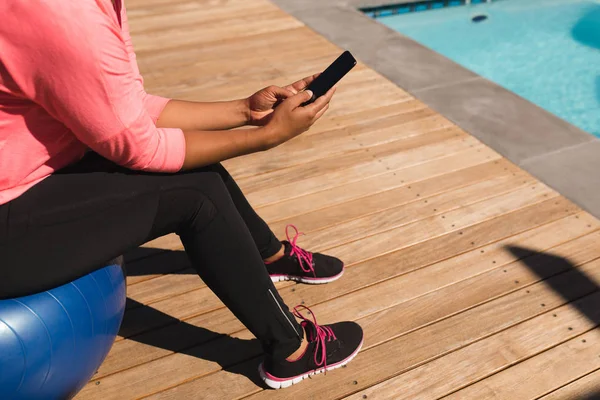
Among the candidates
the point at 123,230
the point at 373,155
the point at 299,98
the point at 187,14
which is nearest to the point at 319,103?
the point at 299,98

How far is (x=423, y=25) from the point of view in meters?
5.70

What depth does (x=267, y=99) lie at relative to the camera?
1.68m

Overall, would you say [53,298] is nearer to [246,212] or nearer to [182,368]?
[182,368]

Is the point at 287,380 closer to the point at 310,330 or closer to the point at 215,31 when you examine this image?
the point at 310,330

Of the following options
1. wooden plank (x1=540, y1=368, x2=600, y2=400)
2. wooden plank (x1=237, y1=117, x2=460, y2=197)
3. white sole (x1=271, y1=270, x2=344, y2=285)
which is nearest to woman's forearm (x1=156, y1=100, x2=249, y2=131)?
white sole (x1=271, y1=270, x2=344, y2=285)

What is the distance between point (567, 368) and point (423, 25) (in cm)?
453

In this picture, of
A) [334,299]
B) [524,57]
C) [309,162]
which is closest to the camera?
[334,299]

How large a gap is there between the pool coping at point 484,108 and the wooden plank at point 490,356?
65 cm

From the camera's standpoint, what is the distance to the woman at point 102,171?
3.46 ft

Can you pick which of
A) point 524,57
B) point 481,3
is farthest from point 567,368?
point 481,3

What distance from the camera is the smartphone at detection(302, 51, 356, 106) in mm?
1484

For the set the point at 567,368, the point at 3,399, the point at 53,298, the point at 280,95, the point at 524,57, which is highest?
the point at 280,95

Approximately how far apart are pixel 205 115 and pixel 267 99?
0.61 feet

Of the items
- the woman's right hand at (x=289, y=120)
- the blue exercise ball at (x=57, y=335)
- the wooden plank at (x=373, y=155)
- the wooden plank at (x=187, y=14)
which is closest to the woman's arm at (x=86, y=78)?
the woman's right hand at (x=289, y=120)
